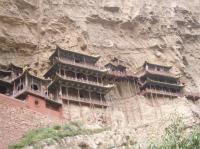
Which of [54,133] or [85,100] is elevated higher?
[54,133]

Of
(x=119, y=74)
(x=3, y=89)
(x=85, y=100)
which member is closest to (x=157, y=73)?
(x=119, y=74)

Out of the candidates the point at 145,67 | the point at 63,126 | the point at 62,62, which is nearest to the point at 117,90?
the point at 145,67

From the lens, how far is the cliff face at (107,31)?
39.5 metres

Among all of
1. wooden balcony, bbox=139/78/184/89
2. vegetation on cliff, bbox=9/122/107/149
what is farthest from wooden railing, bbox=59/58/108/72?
vegetation on cliff, bbox=9/122/107/149

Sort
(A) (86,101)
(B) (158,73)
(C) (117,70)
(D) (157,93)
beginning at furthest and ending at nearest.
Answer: (B) (158,73)
(C) (117,70)
(D) (157,93)
(A) (86,101)

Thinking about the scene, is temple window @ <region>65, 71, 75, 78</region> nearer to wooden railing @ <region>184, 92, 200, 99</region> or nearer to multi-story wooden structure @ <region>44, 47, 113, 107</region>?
multi-story wooden structure @ <region>44, 47, 113, 107</region>

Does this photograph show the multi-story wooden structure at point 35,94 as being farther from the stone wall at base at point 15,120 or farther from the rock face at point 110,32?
the rock face at point 110,32

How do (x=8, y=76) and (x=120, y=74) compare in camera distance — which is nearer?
(x=8, y=76)

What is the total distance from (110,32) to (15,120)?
2301 centimetres

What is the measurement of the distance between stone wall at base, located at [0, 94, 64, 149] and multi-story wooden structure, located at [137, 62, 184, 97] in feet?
53.4

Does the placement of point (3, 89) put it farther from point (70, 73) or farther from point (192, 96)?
point (192, 96)

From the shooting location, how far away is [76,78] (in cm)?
3806

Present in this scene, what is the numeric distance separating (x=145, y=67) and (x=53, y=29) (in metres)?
11.1

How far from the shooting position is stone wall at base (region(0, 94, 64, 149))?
84.2ft
